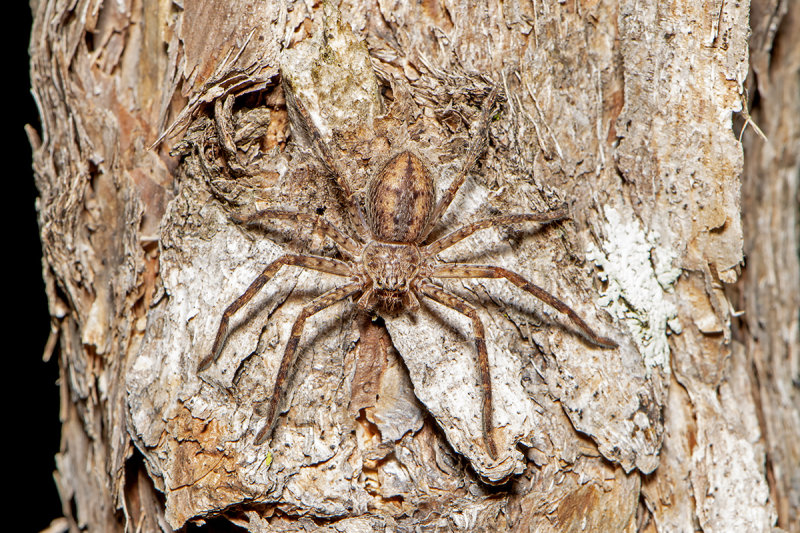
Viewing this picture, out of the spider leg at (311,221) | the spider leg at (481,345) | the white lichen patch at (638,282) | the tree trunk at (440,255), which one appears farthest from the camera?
the white lichen patch at (638,282)

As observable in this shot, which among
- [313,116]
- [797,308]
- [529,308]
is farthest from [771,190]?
[313,116]

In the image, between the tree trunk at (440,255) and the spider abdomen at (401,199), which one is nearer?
the tree trunk at (440,255)

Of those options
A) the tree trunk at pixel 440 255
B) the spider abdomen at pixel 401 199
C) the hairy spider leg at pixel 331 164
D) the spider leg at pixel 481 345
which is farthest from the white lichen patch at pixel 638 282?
the hairy spider leg at pixel 331 164

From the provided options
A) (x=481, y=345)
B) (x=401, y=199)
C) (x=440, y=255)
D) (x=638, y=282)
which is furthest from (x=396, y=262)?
(x=638, y=282)

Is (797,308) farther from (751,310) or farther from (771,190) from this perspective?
(771,190)

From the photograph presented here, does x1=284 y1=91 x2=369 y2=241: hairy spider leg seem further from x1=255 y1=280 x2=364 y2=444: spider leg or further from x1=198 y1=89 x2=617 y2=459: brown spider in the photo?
x1=255 y1=280 x2=364 y2=444: spider leg

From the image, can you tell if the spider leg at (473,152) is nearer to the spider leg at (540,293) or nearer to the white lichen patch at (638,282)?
the spider leg at (540,293)

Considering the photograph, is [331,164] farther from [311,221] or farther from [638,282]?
[638,282]

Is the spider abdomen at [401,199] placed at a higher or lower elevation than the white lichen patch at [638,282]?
higher
